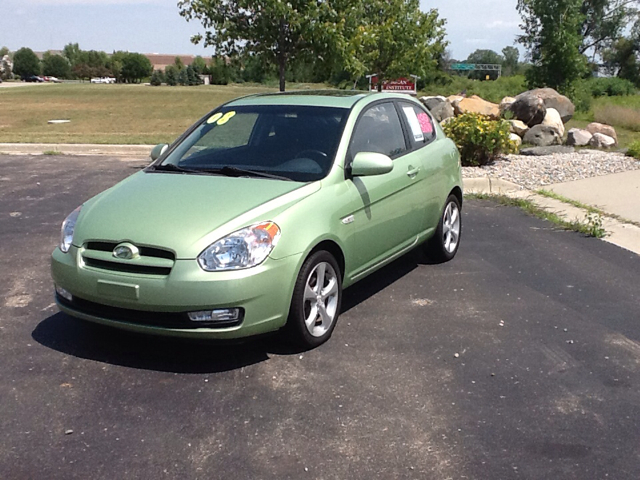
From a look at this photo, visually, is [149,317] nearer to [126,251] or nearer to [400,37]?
[126,251]

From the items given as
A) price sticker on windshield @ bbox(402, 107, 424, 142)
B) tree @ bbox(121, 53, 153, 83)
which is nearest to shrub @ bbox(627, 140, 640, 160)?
price sticker on windshield @ bbox(402, 107, 424, 142)

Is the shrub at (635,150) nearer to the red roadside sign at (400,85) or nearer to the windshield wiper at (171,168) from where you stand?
the red roadside sign at (400,85)

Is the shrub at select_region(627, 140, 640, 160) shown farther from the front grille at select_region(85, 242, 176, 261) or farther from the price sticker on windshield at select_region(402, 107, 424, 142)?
the front grille at select_region(85, 242, 176, 261)

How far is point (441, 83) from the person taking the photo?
202ft

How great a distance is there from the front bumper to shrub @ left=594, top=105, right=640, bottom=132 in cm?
2125

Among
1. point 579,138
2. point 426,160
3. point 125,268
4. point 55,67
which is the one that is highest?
point 426,160

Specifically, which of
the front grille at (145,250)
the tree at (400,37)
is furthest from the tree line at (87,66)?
the front grille at (145,250)

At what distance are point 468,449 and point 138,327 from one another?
2.08 m

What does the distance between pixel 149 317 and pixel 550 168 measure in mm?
9435

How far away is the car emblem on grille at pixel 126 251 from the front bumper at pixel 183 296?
109 millimetres

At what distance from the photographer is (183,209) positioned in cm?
452

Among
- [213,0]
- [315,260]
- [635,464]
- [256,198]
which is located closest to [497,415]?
[635,464]

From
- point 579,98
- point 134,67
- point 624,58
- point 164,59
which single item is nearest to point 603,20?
point 624,58

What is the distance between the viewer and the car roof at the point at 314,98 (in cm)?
575
